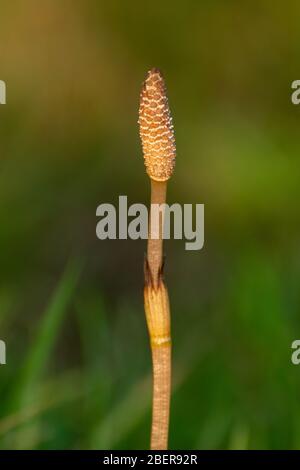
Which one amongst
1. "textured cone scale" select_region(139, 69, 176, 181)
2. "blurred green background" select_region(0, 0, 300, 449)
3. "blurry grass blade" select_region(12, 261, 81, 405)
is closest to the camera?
"textured cone scale" select_region(139, 69, 176, 181)

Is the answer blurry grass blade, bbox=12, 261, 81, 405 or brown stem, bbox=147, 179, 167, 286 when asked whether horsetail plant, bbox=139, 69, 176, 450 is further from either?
blurry grass blade, bbox=12, 261, 81, 405

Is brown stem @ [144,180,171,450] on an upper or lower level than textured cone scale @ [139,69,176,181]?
lower

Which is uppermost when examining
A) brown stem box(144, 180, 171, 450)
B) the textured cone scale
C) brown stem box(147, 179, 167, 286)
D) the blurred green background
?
the blurred green background

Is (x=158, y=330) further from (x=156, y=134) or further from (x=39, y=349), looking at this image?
(x=39, y=349)

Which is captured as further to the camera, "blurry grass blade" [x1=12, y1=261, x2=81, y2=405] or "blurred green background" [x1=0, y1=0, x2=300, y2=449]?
"blurred green background" [x1=0, y1=0, x2=300, y2=449]

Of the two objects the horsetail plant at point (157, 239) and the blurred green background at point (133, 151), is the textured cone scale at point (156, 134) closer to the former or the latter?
the horsetail plant at point (157, 239)

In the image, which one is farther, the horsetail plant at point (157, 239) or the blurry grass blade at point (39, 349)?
the blurry grass blade at point (39, 349)

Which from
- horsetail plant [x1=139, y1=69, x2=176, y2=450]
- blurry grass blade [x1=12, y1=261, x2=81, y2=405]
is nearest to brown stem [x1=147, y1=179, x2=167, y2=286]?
horsetail plant [x1=139, y1=69, x2=176, y2=450]

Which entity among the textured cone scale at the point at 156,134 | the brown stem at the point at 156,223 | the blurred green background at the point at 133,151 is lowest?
the brown stem at the point at 156,223

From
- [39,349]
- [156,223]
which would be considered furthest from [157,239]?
[39,349]

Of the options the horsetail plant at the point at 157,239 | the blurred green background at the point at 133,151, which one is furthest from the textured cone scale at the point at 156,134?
the blurred green background at the point at 133,151
